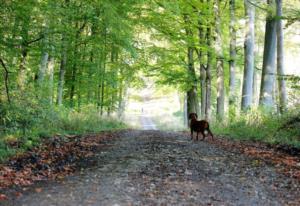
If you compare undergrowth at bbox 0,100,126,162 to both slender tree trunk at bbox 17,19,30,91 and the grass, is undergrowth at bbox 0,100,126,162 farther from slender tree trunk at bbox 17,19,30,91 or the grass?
slender tree trunk at bbox 17,19,30,91

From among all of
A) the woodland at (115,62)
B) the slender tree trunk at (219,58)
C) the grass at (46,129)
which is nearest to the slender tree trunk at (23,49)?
the woodland at (115,62)

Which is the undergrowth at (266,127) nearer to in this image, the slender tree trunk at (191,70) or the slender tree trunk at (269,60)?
the slender tree trunk at (269,60)

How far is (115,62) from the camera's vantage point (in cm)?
2866

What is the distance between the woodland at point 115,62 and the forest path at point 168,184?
2.35 m

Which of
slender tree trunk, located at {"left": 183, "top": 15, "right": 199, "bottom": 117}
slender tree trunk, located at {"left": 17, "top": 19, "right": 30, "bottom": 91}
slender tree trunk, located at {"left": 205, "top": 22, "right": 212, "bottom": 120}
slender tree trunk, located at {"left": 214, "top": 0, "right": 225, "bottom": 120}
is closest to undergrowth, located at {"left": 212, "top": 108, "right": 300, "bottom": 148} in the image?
slender tree trunk, located at {"left": 214, "top": 0, "right": 225, "bottom": 120}

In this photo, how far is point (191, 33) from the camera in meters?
27.1

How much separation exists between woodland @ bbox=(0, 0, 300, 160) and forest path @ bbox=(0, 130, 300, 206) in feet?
7.72

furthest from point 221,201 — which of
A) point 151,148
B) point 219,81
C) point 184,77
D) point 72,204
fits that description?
point 184,77

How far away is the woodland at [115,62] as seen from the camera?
11195 millimetres

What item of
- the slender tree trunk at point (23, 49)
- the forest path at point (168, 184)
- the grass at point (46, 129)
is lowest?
the forest path at point (168, 184)

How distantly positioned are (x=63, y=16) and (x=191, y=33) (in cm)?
1536

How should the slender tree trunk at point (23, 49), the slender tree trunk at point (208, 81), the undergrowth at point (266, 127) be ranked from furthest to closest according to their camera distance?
1. the slender tree trunk at point (208, 81)
2. the undergrowth at point (266, 127)
3. the slender tree trunk at point (23, 49)

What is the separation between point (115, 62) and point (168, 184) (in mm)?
22223

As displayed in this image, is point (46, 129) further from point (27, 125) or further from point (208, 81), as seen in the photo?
point (208, 81)
